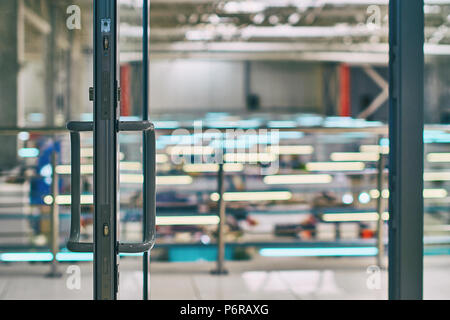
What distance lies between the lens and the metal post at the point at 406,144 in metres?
1.68

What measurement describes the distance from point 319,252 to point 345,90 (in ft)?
56.4

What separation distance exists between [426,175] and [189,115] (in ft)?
56.4

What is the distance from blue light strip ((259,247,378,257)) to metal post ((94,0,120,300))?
2.36 m

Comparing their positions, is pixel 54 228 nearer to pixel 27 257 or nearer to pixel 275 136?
pixel 27 257

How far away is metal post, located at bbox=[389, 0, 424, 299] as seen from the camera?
66.2 inches

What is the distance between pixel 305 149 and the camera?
755cm

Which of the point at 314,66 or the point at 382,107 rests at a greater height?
the point at 314,66

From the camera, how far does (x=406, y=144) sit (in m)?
1.70

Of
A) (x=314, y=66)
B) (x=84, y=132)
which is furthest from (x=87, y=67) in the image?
(x=314, y=66)

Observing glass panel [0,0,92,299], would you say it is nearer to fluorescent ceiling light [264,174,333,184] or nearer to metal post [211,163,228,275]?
metal post [211,163,228,275]

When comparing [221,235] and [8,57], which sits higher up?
[8,57]

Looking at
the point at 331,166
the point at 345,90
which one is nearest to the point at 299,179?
the point at 331,166

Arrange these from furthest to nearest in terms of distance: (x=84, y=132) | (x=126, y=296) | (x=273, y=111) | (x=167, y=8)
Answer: (x=273, y=111), (x=167, y=8), (x=126, y=296), (x=84, y=132)
